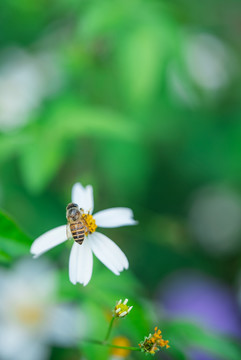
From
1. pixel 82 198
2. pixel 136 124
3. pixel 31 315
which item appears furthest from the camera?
pixel 136 124

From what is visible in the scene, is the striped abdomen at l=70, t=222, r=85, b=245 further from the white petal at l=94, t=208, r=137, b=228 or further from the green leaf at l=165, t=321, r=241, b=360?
the green leaf at l=165, t=321, r=241, b=360

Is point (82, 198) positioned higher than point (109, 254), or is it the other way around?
point (82, 198)

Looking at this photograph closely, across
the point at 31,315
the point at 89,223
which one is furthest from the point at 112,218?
the point at 31,315

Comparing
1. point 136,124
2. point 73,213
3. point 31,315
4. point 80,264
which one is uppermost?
point 136,124

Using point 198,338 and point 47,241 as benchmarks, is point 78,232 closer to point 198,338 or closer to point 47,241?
point 47,241

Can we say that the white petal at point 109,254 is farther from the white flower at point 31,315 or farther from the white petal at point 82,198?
the white flower at point 31,315

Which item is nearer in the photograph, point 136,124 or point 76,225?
point 76,225

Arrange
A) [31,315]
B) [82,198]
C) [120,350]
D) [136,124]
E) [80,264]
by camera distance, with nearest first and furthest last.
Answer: [80,264] < [82,198] < [120,350] < [31,315] < [136,124]

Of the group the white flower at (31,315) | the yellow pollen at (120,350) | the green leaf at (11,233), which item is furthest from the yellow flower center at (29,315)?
the green leaf at (11,233)
